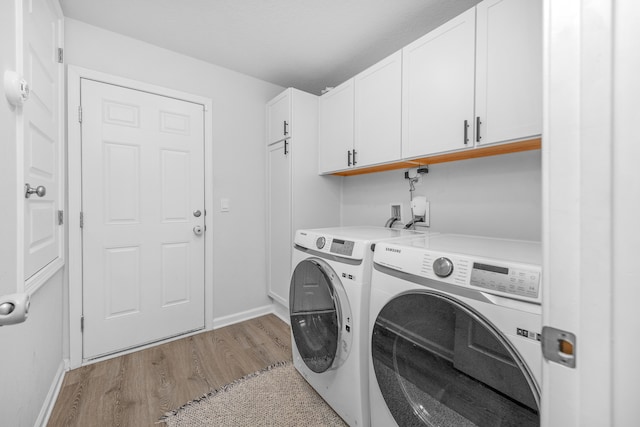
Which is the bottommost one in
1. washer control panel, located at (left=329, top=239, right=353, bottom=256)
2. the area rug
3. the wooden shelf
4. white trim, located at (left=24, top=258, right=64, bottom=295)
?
the area rug

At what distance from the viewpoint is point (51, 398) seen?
153 cm

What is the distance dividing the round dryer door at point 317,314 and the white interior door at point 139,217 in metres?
1.17

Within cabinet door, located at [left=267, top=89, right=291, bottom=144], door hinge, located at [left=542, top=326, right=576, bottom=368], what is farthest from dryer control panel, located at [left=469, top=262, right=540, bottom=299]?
cabinet door, located at [left=267, top=89, right=291, bottom=144]

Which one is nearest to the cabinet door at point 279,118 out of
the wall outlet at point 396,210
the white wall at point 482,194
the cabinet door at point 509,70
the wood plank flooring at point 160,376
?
the white wall at point 482,194

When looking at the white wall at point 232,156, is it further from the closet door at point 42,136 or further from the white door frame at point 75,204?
the closet door at point 42,136

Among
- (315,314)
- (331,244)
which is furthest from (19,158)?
(315,314)

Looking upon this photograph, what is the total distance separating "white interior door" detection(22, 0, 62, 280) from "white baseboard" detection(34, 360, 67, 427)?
741 millimetres

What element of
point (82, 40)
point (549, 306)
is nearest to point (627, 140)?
point (549, 306)

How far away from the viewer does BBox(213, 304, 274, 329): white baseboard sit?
8.13 feet

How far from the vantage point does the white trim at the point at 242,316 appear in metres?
2.48

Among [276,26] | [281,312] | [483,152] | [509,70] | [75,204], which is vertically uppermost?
[276,26]

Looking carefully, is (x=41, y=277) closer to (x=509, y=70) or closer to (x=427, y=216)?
(x=427, y=216)

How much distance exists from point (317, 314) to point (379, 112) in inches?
55.3

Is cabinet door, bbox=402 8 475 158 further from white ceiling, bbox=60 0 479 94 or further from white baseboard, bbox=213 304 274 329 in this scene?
white baseboard, bbox=213 304 274 329
